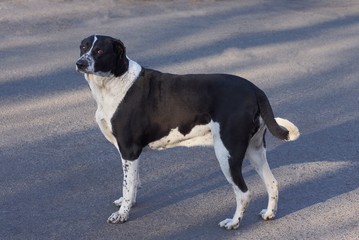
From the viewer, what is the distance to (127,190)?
21.2 feet

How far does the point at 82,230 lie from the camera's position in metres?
6.35

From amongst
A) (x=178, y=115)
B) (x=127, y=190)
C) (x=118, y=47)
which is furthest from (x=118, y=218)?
(x=118, y=47)

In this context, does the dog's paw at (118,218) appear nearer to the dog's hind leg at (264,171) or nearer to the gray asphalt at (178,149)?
the gray asphalt at (178,149)

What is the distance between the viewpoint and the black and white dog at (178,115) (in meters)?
6.18

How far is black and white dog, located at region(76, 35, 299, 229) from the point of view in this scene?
6184 mm

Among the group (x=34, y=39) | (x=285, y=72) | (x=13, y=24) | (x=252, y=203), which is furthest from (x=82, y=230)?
(x=13, y=24)

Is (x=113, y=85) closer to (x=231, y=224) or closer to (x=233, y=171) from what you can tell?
(x=233, y=171)

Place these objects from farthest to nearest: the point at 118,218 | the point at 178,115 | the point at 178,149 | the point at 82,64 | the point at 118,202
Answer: the point at 178,149 < the point at 118,202 < the point at 118,218 < the point at 178,115 < the point at 82,64

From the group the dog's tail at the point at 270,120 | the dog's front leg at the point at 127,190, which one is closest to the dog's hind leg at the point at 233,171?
the dog's tail at the point at 270,120

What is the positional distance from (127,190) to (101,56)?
3.53 feet

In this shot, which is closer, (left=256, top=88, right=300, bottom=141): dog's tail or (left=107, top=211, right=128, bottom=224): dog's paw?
(left=256, top=88, right=300, bottom=141): dog's tail

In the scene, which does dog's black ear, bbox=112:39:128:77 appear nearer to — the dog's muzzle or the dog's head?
the dog's head

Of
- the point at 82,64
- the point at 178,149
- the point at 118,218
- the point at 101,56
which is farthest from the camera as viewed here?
the point at 178,149

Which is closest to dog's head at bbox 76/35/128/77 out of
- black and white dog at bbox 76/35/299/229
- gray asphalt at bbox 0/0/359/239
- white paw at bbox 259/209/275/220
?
black and white dog at bbox 76/35/299/229
